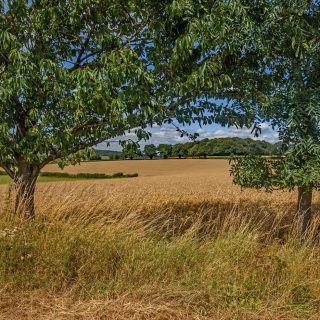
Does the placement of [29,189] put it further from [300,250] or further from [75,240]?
[300,250]

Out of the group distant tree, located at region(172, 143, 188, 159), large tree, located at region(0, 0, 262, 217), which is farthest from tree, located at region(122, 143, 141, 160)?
distant tree, located at region(172, 143, 188, 159)

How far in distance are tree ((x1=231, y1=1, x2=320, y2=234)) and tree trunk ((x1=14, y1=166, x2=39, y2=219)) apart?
11.8 ft

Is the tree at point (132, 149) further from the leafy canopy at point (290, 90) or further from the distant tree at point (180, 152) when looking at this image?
the distant tree at point (180, 152)

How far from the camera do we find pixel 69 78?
4.69 metres

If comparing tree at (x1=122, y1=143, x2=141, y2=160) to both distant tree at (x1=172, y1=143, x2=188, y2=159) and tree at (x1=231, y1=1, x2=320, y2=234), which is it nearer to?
tree at (x1=231, y1=1, x2=320, y2=234)

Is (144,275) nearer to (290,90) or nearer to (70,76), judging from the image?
(70,76)

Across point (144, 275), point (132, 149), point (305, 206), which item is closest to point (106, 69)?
point (132, 149)

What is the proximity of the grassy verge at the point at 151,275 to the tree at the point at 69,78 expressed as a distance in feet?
4.76

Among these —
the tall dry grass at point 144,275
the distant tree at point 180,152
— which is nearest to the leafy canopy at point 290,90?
the tall dry grass at point 144,275

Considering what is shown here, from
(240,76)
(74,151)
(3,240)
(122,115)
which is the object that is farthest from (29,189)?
(240,76)

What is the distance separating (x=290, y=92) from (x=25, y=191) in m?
4.36

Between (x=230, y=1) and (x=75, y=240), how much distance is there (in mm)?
3478

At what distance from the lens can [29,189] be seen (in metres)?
6.56

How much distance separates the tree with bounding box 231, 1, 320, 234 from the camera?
4.95 m
